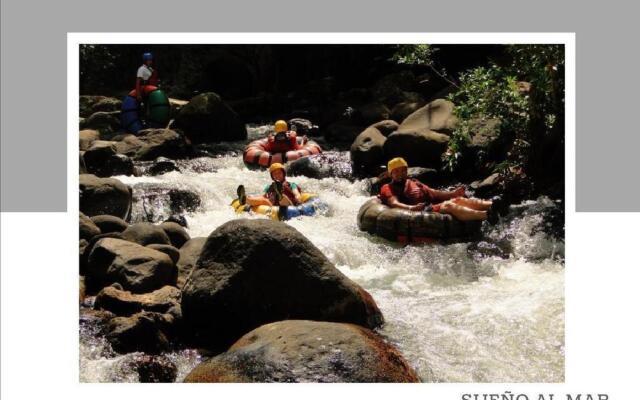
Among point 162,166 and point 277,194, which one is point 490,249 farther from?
point 162,166

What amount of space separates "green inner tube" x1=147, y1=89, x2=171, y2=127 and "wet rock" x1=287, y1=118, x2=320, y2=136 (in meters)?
2.89

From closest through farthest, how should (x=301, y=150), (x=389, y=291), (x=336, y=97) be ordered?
1. (x=389, y=291)
2. (x=301, y=150)
3. (x=336, y=97)

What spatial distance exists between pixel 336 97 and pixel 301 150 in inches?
217

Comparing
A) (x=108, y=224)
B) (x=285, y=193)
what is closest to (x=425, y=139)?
(x=285, y=193)

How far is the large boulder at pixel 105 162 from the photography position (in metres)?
A: 11.9

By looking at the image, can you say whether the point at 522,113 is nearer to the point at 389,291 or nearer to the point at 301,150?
the point at 389,291

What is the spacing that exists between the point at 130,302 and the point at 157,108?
10.9 metres

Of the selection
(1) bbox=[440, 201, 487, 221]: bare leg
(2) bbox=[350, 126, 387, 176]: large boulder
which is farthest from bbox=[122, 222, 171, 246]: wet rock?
(2) bbox=[350, 126, 387, 176]: large boulder

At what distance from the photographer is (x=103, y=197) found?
9.30m

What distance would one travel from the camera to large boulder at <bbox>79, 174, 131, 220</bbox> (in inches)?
357

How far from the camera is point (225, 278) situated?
19.1ft

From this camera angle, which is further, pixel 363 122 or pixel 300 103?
pixel 300 103

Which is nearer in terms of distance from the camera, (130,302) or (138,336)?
(138,336)

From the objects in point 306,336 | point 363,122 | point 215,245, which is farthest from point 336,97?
point 306,336
